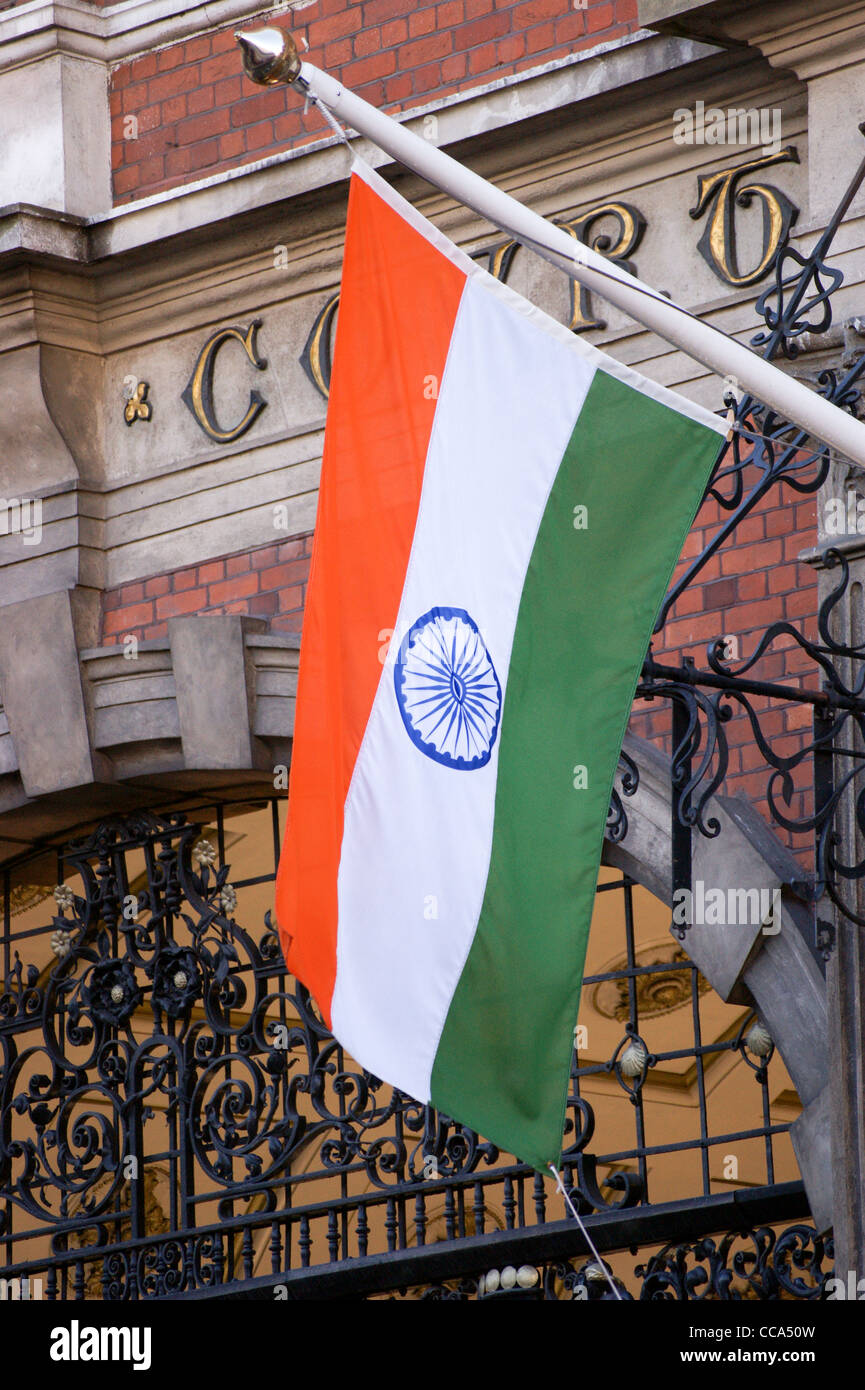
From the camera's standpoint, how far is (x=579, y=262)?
17.9 ft

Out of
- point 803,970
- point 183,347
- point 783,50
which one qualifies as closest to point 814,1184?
point 803,970

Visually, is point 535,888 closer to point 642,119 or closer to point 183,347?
point 642,119

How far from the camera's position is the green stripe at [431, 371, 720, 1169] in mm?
5273

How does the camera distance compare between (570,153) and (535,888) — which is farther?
(570,153)

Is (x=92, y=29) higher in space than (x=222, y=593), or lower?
higher

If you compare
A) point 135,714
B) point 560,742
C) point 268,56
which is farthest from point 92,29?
point 560,742

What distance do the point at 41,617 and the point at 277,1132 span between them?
74.6 inches

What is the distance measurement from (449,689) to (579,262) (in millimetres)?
952

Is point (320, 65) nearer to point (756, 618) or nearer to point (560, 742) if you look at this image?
point (756, 618)

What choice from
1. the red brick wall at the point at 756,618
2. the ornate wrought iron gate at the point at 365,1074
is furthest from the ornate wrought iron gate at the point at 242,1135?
the red brick wall at the point at 756,618

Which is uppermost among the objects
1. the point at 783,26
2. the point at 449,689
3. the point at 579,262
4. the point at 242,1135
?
the point at 783,26

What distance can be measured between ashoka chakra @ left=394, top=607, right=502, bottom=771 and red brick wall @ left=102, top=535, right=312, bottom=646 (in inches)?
100

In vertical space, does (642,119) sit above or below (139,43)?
below

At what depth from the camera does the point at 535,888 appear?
17.4 ft
